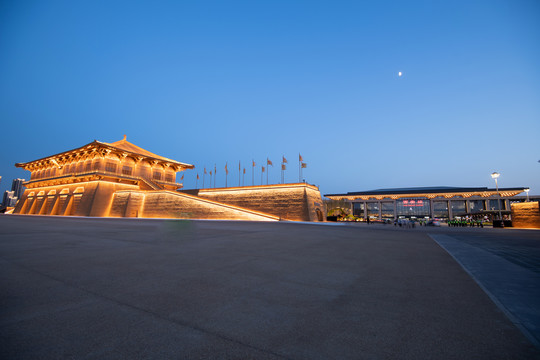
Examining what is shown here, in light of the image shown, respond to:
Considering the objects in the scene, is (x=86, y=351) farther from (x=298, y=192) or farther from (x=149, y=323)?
(x=298, y=192)

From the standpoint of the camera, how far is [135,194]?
39.3 meters

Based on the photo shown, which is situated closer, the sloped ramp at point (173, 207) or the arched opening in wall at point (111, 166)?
the sloped ramp at point (173, 207)

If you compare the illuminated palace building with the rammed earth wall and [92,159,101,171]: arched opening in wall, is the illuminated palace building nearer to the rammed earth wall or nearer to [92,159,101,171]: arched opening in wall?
the rammed earth wall

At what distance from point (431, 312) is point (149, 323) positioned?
3817 millimetres

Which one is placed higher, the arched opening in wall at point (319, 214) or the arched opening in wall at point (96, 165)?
the arched opening in wall at point (96, 165)

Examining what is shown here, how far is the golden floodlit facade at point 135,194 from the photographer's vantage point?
112 ft

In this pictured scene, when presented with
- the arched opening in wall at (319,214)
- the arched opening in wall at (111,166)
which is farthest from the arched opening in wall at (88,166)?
the arched opening in wall at (319,214)

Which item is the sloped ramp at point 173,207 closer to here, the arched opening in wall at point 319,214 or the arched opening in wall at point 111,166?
the arched opening in wall at point 111,166

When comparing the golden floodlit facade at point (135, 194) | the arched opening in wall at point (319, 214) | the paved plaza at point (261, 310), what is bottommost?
the paved plaza at point (261, 310)

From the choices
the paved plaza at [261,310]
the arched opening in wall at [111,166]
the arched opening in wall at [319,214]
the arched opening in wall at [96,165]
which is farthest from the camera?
the arched opening in wall at [111,166]

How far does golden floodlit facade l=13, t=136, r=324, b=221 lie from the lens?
34125 millimetres

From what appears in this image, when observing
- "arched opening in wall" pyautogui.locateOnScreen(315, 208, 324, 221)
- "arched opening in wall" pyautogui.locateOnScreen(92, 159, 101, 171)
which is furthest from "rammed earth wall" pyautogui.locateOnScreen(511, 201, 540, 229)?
"arched opening in wall" pyautogui.locateOnScreen(92, 159, 101, 171)

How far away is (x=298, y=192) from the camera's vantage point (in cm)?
3412

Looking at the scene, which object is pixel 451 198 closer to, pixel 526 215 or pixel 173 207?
pixel 526 215
